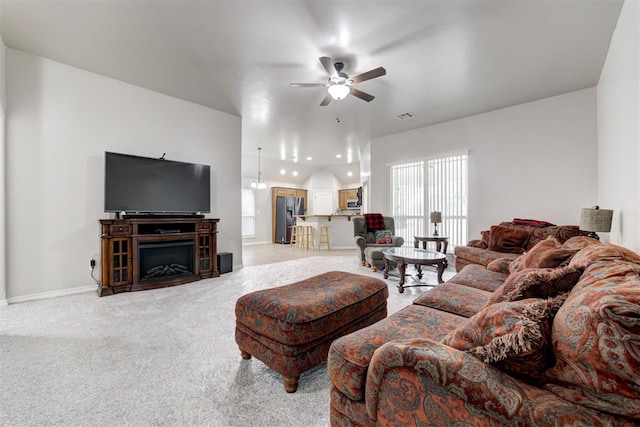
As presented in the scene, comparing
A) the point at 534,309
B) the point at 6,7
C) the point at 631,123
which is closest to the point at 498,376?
the point at 534,309

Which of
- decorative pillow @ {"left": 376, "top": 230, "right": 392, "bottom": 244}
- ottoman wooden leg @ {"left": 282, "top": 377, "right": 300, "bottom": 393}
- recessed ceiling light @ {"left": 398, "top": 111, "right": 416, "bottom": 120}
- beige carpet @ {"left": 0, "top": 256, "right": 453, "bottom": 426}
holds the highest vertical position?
recessed ceiling light @ {"left": 398, "top": 111, "right": 416, "bottom": 120}

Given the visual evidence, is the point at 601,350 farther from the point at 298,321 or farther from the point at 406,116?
the point at 406,116

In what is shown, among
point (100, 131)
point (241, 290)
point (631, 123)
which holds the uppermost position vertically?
point (100, 131)

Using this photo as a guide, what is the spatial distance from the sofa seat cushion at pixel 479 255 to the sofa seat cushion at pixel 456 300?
164 cm

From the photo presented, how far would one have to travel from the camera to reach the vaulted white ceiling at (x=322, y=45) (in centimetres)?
237

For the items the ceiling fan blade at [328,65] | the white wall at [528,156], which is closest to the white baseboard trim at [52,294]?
the ceiling fan blade at [328,65]

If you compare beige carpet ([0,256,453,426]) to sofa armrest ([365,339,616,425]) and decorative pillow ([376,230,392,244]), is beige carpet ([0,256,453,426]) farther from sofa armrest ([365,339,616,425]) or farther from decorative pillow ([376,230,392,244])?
decorative pillow ([376,230,392,244])

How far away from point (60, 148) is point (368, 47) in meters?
3.74

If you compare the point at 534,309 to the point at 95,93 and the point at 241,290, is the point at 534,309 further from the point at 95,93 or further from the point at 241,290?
the point at 95,93

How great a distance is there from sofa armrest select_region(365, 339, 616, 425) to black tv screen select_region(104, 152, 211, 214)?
12.5 feet

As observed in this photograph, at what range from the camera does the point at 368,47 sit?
2867mm

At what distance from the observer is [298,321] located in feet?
4.97

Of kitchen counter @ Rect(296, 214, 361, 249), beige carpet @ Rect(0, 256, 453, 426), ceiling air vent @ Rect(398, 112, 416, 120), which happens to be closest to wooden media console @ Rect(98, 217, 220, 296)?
beige carpet @ Rect(0, 256, 453, 426)

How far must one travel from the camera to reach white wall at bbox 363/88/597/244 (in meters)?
3.95
